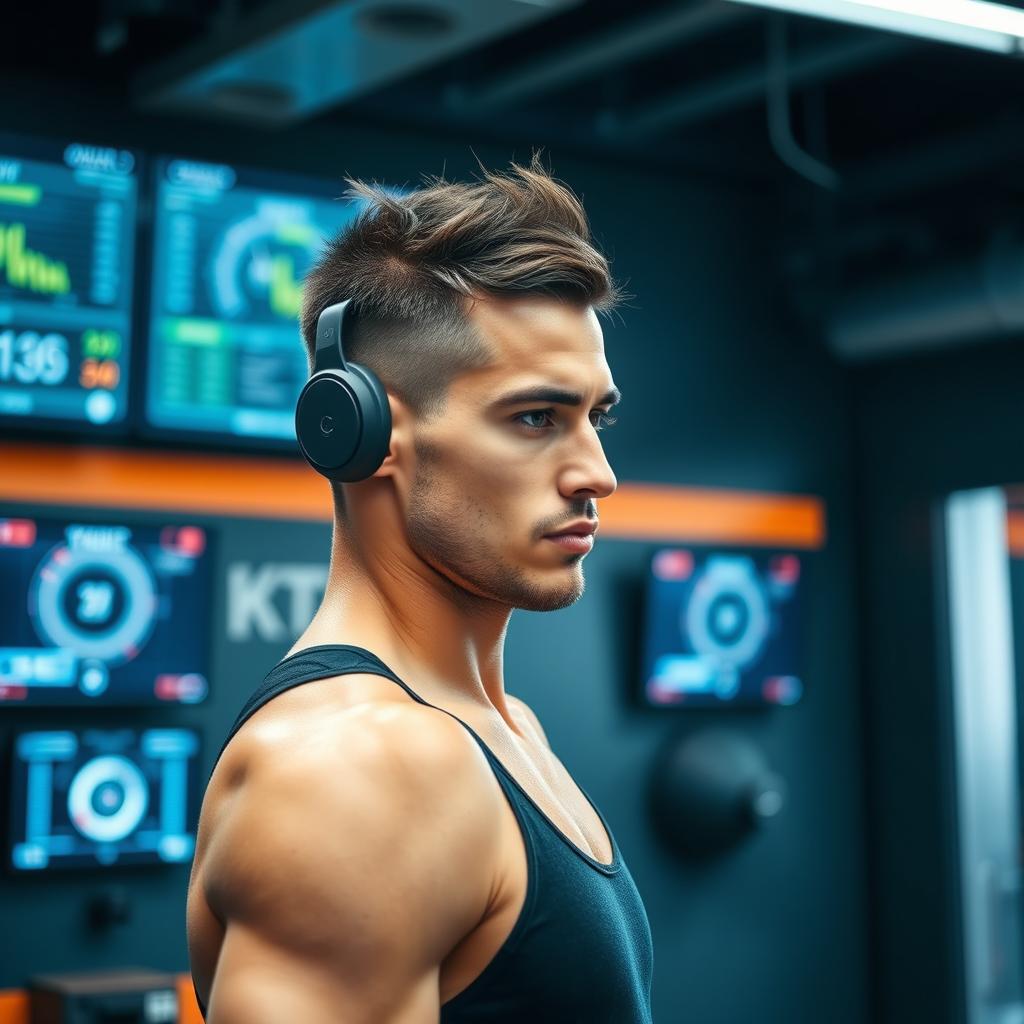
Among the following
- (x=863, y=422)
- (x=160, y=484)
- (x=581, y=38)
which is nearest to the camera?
(x=160, y=484)

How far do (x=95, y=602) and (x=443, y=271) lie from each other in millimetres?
2320

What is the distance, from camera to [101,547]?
3.45 m

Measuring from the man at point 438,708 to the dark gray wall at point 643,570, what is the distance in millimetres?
2532

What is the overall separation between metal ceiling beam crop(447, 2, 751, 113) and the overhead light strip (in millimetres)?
1621

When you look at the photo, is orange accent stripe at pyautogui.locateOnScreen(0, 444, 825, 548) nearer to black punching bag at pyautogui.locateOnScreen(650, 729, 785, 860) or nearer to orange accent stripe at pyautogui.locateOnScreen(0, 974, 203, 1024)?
black punching bag at pyautogui.locateOnScreen(650, 729, 785, 860)

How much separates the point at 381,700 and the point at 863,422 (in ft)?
12.8

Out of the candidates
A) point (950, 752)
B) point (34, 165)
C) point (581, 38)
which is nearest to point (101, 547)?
point (34, 165)

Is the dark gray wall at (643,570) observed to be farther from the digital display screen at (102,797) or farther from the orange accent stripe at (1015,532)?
the orange accent stripe at (1015,532)

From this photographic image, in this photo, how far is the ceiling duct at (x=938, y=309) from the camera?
4.02m

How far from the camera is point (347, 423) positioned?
125cm

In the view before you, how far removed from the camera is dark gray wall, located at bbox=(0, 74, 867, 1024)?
162 inches

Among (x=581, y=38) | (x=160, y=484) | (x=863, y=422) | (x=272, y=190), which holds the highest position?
(x=581, y=38)

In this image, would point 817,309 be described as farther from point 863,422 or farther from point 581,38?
point 581,38

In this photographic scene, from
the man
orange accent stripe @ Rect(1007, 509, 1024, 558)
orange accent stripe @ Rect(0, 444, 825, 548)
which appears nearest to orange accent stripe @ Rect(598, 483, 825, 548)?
orange accent stripe @ Rect(0, 444, 825, 548)
